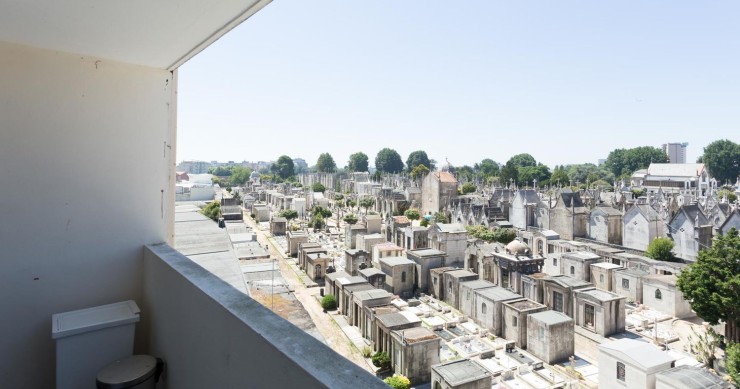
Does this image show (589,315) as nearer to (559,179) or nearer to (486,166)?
(559,179)

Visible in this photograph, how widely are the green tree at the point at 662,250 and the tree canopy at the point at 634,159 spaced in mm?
43000

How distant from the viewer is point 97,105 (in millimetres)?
2844

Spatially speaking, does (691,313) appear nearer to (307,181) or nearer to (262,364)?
(262,364)

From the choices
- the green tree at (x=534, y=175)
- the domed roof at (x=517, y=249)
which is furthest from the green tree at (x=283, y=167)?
the domed roof at (x=517, y=249)

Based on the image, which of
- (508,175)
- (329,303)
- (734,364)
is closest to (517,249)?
(734,364)

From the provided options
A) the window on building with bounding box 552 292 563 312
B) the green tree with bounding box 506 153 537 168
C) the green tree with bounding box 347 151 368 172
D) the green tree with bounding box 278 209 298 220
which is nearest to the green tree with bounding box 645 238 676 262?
the window on building with bounding box 552 292 563 312

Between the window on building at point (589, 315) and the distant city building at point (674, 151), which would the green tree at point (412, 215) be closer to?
the window on building at point (589, 315)

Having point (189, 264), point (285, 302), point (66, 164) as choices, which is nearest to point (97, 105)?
point (66, 164)

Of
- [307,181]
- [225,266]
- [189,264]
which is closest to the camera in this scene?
[189,264]

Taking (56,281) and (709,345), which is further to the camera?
(709,345)

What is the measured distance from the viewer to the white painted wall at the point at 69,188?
2.54 meters

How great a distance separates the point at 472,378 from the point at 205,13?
27.9 ft

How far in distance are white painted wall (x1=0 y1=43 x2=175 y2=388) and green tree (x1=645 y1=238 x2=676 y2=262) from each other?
20.0 m

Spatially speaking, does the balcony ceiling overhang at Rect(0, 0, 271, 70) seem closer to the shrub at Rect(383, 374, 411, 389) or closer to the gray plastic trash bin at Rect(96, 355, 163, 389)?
the gray plastic trash bin at Rect(96, 355, 163, 389)
